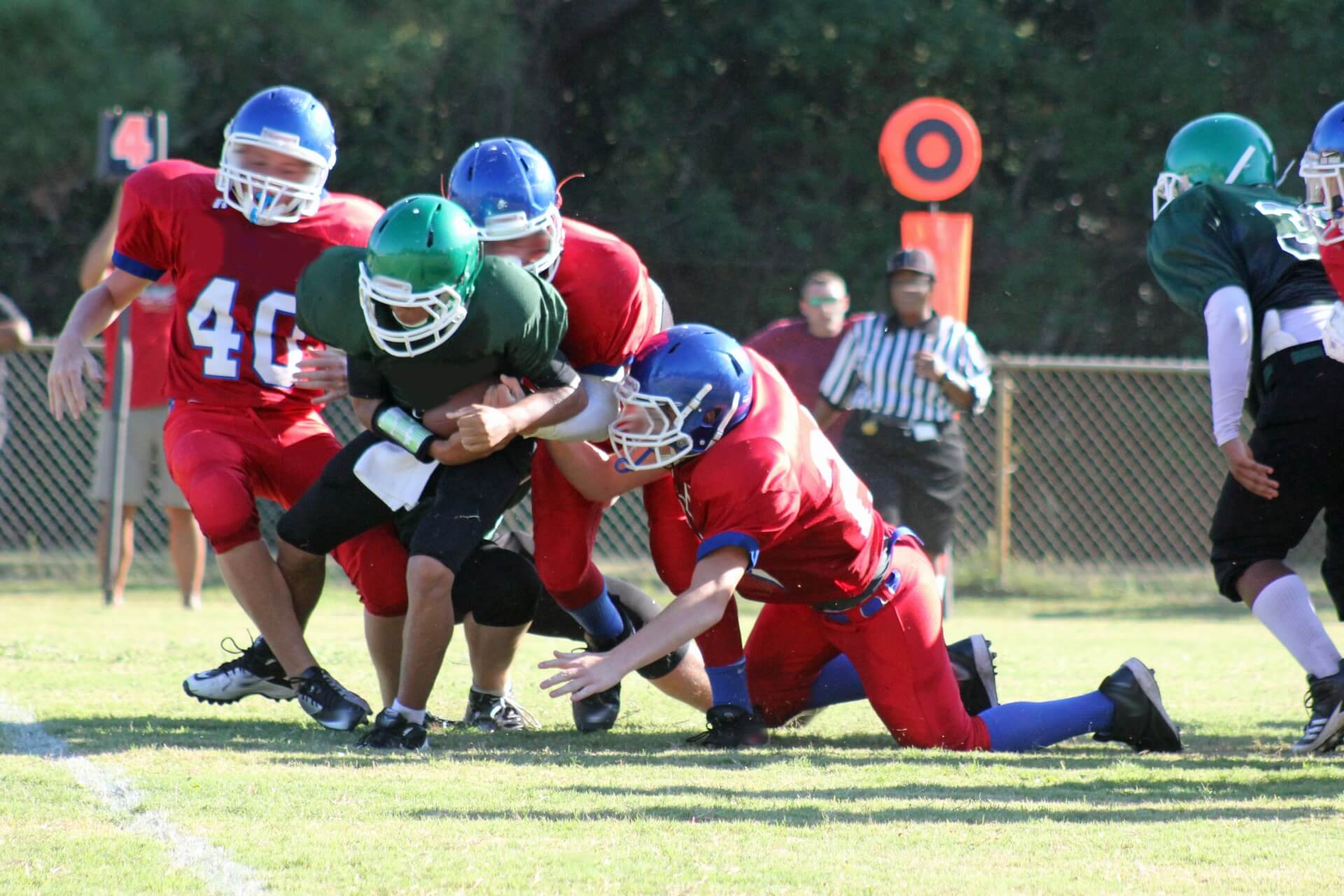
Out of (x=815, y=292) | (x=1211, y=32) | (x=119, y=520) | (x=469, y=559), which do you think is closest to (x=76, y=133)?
(x=119, y=520)

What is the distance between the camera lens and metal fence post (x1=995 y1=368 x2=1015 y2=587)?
10070mm

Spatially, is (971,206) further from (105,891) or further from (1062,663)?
(105,891)

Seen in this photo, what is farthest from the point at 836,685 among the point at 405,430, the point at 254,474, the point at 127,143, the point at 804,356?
the point at 127,143

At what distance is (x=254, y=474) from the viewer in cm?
445

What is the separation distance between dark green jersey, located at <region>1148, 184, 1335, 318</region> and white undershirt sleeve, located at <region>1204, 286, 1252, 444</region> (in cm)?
6

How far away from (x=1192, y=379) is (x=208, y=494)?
9667 millimetres

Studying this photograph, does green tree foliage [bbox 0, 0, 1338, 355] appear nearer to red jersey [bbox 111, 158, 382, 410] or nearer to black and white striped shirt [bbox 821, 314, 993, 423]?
black and white striped shirt [bbox 821, 314, 993, 423]

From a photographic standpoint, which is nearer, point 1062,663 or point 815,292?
point 1062,663

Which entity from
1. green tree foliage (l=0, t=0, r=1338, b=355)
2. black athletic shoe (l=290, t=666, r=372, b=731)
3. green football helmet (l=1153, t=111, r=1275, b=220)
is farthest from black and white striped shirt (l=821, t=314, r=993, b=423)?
green tree foliage (l=0, t=0, r=1338, b=355)

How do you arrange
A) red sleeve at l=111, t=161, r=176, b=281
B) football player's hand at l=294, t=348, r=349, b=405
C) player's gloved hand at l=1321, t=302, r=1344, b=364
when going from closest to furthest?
player's gloved hand at l=1321, t=302, r=1344, b=364 → football player's hand at l=294, t=348, r=349, b=405 → red sleeve at l=111, t=161, r=176, b=281

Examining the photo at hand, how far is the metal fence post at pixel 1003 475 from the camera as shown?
10.1m

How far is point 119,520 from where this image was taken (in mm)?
8570

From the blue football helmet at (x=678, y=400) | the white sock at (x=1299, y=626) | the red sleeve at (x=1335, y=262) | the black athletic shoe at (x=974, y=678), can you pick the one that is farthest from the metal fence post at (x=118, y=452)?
the red sleeve at (x=1335, y=262)

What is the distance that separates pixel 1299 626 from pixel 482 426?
7.57 feet
